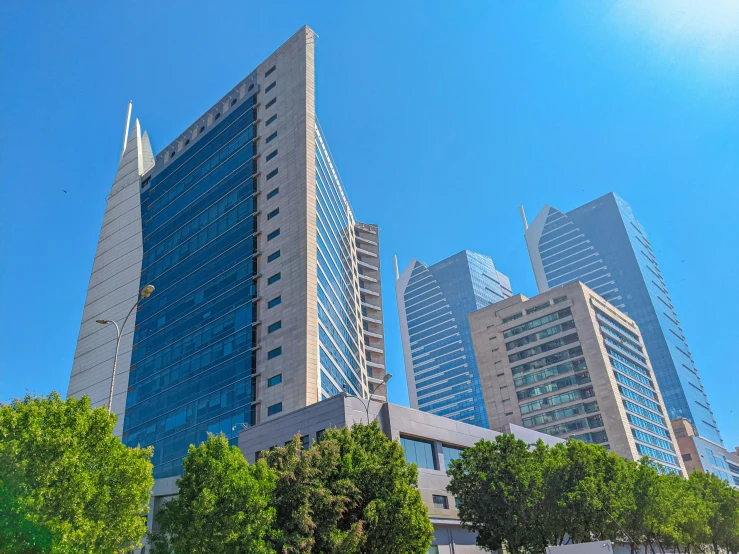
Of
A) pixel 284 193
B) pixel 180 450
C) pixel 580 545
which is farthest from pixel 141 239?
pixel 580 545

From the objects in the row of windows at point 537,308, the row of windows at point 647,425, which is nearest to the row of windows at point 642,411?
the row of windows at point 647,425

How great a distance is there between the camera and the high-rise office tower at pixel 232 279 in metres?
58.4

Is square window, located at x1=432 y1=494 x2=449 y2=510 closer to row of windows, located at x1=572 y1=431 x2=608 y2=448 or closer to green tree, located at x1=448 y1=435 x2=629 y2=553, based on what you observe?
green tree, located at x1=448 y1=435 x2=629 y2=553

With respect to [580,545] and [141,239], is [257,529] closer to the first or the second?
[580,545]

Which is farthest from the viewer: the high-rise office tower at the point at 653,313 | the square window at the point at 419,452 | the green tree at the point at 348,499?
the high-rise office tower at the point at 653,313

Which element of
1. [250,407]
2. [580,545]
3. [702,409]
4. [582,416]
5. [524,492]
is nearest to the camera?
[580,545]

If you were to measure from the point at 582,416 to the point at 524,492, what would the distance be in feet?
208

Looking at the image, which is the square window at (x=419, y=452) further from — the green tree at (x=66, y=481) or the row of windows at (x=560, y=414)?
the row of windows at (x=560, y=414)

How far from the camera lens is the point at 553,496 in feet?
112

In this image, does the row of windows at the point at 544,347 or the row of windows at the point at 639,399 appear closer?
the row of windows at the point at 639,399

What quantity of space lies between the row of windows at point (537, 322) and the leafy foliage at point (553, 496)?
61421 millimetres

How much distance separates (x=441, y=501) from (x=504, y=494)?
28.1 ft

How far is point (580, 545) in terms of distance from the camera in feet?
90.7

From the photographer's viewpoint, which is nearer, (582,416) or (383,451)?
(383,451)
